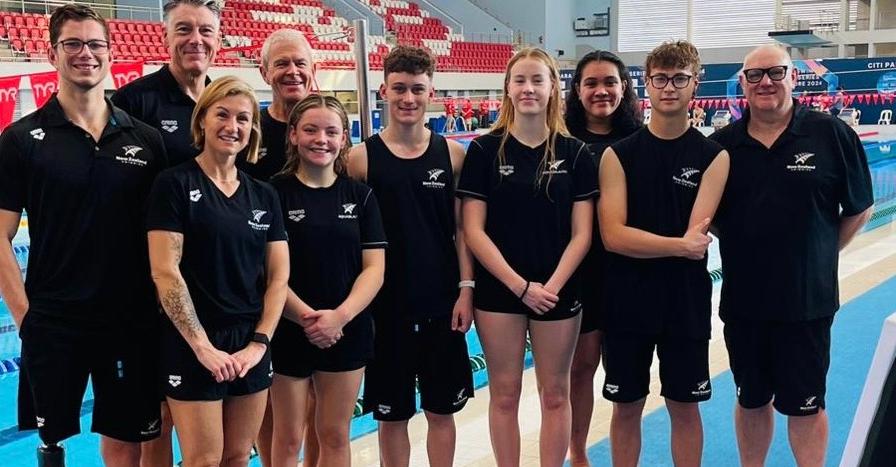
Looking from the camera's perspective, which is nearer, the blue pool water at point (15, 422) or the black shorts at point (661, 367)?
the black shorts at point (661, 367)

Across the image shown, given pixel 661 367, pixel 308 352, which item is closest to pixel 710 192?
pixel 661 367

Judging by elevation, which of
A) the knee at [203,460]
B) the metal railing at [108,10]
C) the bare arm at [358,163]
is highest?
the metal railing at [108,10]

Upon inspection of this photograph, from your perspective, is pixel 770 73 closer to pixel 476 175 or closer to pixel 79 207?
pixel 476 175

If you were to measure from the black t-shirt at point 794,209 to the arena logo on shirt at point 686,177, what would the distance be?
0.53 ft

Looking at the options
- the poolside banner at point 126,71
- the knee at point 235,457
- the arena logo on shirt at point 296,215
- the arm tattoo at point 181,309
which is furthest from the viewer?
the poolside banner at point 126,71

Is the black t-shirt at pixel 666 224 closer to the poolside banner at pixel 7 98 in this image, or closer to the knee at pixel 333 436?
the knee at pixel 333 436

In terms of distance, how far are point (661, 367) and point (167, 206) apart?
173cm

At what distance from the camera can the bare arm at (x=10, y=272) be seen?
235cm

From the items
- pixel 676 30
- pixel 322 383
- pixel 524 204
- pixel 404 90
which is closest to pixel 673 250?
pixel 524 204

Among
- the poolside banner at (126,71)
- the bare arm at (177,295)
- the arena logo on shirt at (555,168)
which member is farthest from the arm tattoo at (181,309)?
the poolside banner at (126,71)

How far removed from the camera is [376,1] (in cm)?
2445

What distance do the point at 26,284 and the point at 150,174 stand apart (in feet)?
1.60

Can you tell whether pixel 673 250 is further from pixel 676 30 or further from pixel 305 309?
pixel 676 30

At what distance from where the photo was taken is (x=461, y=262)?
2.88 metres
